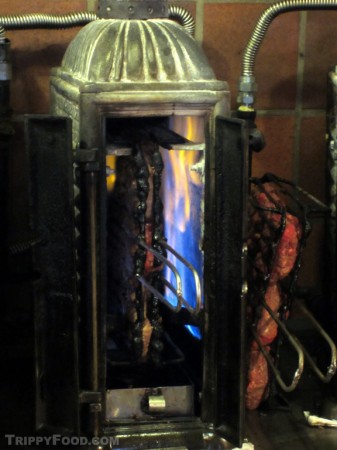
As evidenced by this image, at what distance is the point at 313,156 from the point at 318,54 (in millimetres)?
219

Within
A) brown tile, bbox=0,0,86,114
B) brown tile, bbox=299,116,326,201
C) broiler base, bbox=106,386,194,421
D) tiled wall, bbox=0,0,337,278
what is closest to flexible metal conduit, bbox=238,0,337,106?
tiled wall, bbox=0,0,337,278

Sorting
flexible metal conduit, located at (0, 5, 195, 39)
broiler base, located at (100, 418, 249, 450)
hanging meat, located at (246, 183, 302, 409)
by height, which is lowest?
broiler base, located at (100, 418, 249, 450)

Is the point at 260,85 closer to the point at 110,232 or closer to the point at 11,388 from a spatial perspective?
the point at 110,232

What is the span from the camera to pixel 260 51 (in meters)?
1.86

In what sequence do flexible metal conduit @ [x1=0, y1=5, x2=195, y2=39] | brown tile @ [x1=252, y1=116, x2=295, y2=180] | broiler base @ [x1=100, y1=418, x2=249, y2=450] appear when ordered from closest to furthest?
broiler base @ [x1=100, y1=418, x2=249, y2=450] → flexible metal conduit @ [x1=0, y1=5, x2=195, y2=39] → brown tile @ [x1=252, y1=116, x2=295, y2=180]

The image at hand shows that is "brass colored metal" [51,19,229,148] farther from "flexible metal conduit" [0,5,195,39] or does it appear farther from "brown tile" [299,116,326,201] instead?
"brown tile" [299,116,326,201]

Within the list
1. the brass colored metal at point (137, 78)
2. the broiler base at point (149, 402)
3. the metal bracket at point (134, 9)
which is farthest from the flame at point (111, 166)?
the broiler base at point (149, 402)

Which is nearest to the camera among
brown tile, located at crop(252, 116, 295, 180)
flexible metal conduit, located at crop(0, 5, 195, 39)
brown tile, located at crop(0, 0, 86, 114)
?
flexible metal conduit, located at crop(0, 5, 195, 39)

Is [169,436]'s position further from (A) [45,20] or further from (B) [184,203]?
(A) [45,20]

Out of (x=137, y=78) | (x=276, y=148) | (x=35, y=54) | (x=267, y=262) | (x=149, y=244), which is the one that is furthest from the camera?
(x=276, y=148)

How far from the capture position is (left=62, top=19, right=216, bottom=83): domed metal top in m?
1.38

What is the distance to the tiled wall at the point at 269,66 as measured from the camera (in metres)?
1.80

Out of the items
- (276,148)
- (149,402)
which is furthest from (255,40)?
(149,402)

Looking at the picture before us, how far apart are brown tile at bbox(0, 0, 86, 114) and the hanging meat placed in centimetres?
50
